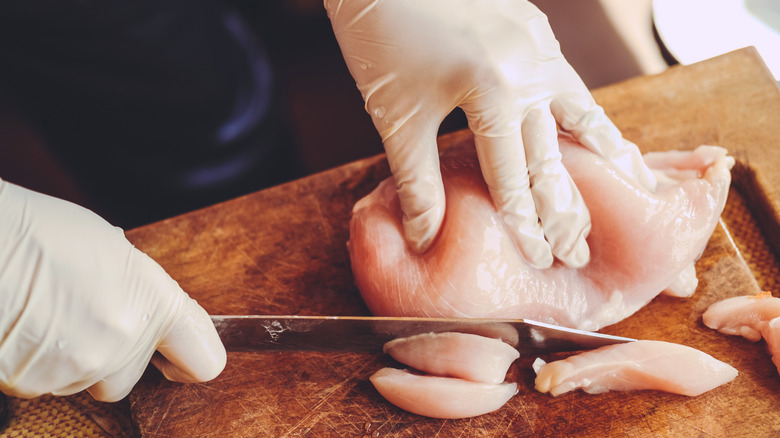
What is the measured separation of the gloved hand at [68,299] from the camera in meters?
1.52

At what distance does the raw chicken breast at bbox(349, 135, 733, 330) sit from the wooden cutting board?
16cm

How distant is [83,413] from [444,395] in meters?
1.25

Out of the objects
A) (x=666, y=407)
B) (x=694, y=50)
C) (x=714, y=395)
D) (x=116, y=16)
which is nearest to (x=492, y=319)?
→ (x=666, y=407)

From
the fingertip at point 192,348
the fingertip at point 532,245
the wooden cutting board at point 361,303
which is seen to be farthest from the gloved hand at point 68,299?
the fingertip at point 532,245

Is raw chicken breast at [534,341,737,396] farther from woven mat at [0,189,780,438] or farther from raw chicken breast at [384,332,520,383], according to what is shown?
woven mat at [0,189,780,438]

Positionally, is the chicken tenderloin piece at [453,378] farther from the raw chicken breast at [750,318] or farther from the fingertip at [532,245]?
the raw chicken breast at [750,318]

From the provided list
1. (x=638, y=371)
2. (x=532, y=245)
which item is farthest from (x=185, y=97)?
(x=638, y=371)

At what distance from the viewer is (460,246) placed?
192 cm

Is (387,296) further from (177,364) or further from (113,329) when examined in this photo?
(113,329)

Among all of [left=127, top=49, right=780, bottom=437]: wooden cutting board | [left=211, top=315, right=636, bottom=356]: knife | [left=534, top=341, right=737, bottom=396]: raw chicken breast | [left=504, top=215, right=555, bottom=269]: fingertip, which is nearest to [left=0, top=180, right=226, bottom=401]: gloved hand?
[left=211, top=315, right=636, bottom=356]: knife

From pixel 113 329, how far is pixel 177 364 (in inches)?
12.7

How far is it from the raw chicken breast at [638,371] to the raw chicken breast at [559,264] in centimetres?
19

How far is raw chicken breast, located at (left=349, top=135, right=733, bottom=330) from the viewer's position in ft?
6.31

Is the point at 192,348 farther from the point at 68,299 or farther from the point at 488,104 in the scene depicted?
the point at 488,104
